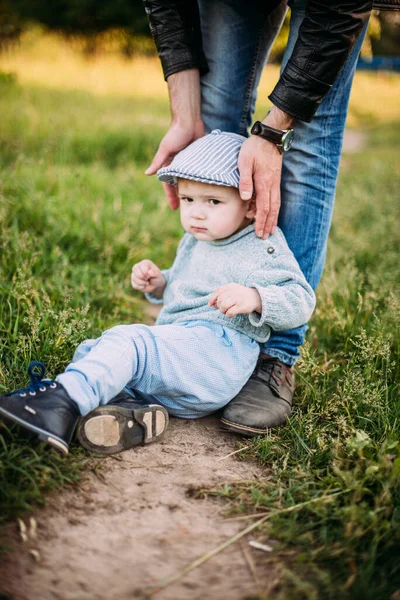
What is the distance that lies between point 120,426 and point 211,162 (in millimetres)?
980

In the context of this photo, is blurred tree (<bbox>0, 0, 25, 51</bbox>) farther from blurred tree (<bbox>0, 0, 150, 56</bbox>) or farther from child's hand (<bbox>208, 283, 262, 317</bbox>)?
child's hand (<bbox>208, 283, 262, 317</bbox>)

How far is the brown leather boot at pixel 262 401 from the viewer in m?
2.04

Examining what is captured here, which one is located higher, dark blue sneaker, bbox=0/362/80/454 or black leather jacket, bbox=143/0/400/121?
black leather jacket, bbox=143/0/400/121

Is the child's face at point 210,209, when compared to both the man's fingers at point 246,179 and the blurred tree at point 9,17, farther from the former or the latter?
the blurred tree at point 9,17

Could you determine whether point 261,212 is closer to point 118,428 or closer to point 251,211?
point 251,211

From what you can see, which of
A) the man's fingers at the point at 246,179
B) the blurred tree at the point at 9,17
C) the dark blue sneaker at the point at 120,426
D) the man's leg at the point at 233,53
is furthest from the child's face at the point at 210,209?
the blurred tree at the point at 9,17

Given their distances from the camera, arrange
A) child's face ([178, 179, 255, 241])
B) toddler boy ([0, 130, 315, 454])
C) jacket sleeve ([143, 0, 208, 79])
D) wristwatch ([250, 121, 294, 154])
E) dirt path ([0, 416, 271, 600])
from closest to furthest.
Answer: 1. dirt path ([0, 416, 271, 600])
2. toddler boy ([0, 130, 315, 454])
3. wristwatch ([250, 121, 294, 154])
4. child's face ([178, 179, 255, 241])
5. jacket sleeve ([143, 0, 208, 79])

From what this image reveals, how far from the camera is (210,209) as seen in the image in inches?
84.8

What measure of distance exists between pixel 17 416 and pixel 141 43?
22081mm

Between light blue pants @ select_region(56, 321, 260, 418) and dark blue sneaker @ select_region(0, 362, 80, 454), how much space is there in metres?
0.06

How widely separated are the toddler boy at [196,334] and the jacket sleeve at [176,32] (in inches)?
13.9

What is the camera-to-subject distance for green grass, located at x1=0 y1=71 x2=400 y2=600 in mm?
1540

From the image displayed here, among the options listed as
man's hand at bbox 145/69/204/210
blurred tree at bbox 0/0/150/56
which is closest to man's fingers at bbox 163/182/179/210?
man's hand at bbox 145/69/204/210

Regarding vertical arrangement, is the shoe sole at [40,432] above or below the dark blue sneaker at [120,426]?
above
